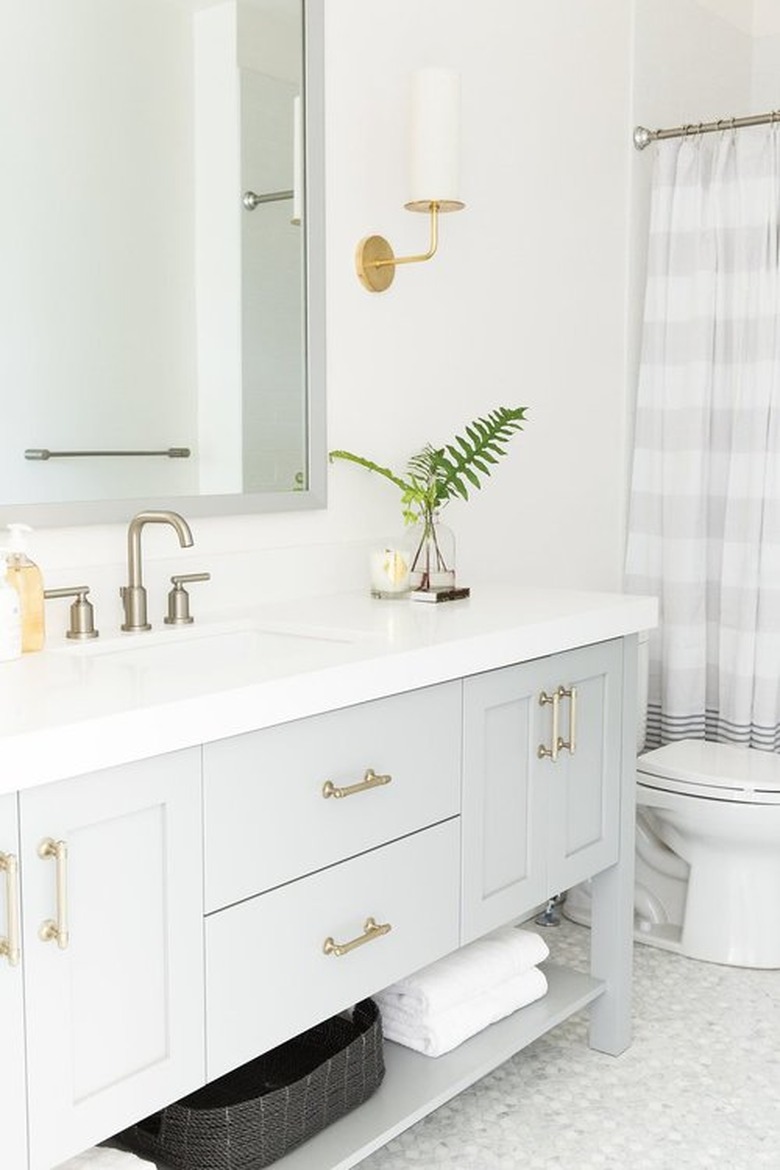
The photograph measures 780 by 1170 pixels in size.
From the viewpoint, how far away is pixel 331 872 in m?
1.66

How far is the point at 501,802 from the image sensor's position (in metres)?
1.99

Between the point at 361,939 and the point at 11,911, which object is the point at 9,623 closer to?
the point at 11,911

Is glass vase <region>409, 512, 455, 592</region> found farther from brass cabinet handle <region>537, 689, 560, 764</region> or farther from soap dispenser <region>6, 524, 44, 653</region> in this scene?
soap dispenser <region>6, 524, 44, 653</region>

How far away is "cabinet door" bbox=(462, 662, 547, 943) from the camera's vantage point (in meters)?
1.92

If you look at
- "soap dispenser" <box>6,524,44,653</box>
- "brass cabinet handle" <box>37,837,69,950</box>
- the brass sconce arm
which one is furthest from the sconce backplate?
"brass cabinet handle" <box>37,837,69,950</box>

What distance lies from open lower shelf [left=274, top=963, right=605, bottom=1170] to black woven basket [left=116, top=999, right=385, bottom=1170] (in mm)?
21

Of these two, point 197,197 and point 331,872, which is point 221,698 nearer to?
point 331,872

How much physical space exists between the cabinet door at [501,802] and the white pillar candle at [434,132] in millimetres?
898

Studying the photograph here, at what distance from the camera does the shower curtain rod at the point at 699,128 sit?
2.98m

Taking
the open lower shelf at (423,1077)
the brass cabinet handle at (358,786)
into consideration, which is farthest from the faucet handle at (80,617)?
the open lower shelf at (423,1077)

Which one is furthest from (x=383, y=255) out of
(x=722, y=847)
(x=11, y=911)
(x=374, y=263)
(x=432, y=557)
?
(x=11, y=911)

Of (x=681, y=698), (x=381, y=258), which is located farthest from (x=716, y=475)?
(x=381, y=258)

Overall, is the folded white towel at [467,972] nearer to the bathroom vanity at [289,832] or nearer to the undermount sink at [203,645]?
the bathroom vanity at [289,832]

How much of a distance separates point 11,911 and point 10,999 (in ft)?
0.29
